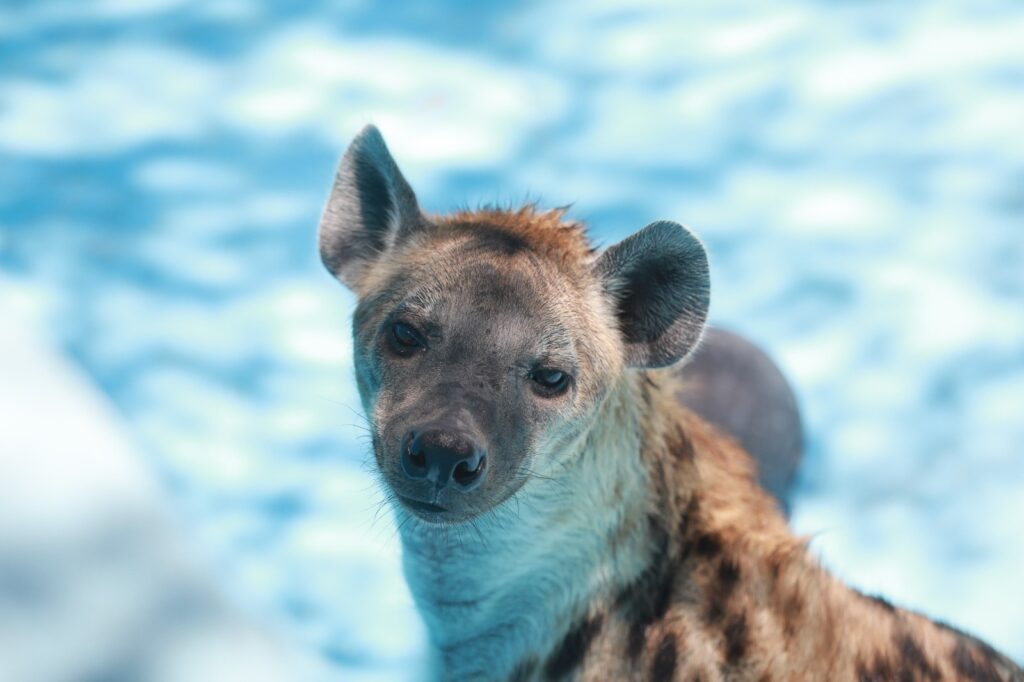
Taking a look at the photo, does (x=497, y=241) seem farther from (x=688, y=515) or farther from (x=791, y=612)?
(x=791, y=612)

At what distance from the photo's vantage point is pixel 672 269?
10.6ft

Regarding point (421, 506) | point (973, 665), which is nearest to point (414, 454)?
point (421, 506)

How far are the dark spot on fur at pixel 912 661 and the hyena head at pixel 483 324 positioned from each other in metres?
0.96

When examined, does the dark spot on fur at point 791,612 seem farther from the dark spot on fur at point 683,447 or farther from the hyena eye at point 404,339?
the hyena eye at point 404,339

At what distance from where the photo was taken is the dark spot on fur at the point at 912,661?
313 cm

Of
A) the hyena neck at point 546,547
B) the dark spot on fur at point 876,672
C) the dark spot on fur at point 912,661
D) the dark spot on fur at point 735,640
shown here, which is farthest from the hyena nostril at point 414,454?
the dark spot on fur at point 912,661

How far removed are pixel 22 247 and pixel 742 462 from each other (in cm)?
412

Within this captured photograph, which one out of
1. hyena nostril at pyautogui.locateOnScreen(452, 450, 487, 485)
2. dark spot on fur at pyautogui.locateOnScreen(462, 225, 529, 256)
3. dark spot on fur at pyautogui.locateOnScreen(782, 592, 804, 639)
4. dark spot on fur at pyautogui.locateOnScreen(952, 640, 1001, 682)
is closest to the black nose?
hyena nostril at pyautogui.locateOnScreen(452, 450, 487, 485)

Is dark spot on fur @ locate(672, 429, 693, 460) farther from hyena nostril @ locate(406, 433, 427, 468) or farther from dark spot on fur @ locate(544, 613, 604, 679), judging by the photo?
hyena nostril @ locate(406, 433, 427, 468)

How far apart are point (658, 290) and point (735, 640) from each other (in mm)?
940

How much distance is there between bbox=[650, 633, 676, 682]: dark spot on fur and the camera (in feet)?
10.4

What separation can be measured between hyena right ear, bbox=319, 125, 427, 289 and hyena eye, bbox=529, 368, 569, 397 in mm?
656

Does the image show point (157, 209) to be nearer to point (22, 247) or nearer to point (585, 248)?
point (22, 247)

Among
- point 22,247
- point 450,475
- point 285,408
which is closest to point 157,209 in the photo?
point 22,247
